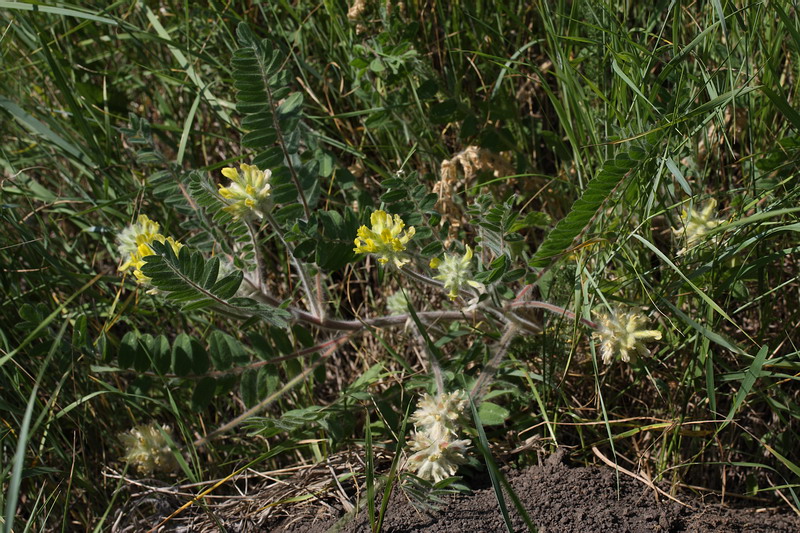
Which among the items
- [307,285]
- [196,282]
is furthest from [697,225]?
[196,282]

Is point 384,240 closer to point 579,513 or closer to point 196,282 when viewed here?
point 196,282

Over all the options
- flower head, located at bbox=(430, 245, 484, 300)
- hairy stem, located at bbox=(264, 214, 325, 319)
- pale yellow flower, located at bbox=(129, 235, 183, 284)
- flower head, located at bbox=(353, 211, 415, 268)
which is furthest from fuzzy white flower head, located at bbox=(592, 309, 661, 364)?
pale yellow flower, located at bbox=(129, 235, 183, 284)

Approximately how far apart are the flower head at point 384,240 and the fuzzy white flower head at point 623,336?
0.55 m

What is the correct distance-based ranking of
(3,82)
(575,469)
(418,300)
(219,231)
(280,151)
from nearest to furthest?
(575,469) < (280,151) < (219,231) < (418,300) < (3,82)

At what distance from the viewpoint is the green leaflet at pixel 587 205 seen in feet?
5.57

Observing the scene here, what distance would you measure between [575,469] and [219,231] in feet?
4.24

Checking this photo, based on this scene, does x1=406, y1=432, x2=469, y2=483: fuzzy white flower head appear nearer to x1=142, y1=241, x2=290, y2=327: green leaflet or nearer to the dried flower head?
x1=142, y1=241, x2=290, y2=327: green leaflet

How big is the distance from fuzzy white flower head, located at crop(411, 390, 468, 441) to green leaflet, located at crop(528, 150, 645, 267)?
1.44 feet

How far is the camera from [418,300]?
2479 mm

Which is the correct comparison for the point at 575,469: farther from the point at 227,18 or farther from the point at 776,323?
the point at 227,18

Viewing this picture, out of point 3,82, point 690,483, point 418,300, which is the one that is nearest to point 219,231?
point 418,300

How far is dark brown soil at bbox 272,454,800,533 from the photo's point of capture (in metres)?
1.69

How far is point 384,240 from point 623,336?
2.17 feet

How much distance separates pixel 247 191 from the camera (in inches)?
71.6
